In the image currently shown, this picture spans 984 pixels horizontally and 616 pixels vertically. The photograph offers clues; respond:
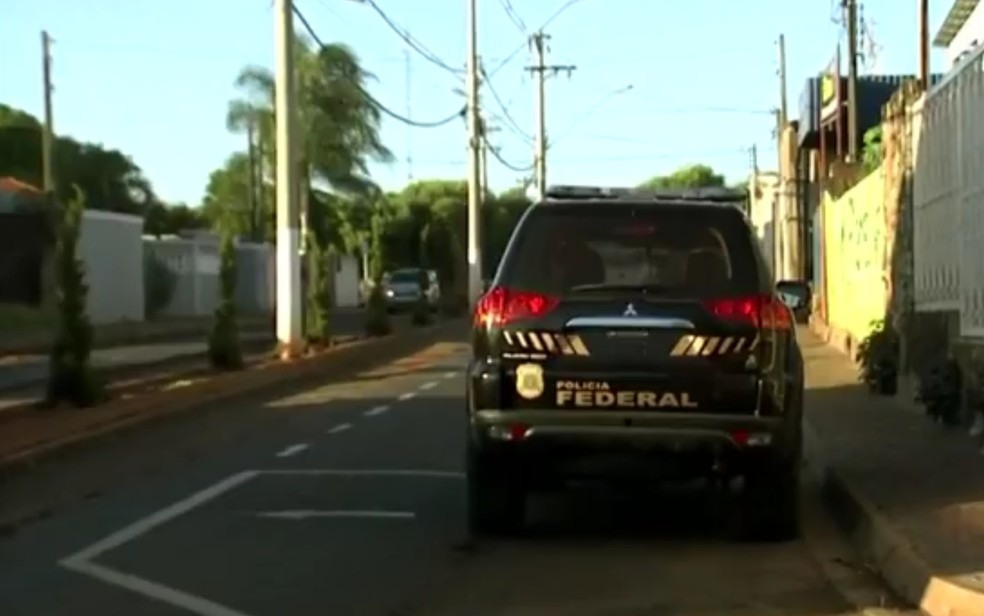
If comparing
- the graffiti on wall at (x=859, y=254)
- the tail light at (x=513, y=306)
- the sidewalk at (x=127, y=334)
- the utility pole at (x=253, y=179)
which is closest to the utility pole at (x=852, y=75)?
the graffiti on wall at (x=859, y=254)

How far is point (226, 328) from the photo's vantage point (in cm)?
3092

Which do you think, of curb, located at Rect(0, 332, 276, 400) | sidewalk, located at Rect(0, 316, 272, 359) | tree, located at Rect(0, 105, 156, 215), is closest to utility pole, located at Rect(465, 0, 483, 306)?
sidewalk, located at Rect(0, 316, 272, 359)

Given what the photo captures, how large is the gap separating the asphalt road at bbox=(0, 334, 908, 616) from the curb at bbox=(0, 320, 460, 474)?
0.29 metres

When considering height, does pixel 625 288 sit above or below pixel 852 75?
below

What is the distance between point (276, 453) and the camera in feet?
60.4

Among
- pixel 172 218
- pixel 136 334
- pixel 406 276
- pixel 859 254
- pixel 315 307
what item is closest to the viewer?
pixel 859 254

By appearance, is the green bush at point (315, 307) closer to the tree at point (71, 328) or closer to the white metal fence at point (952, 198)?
the tree at point (71, 328)

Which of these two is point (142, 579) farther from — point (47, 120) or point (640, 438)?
point (47, 120)

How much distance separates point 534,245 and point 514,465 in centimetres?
135

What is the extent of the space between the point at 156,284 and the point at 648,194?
52.9 metres

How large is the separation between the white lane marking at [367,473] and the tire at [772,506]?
399 centimetres

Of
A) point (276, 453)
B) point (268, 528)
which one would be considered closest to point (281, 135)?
point (276, 453)

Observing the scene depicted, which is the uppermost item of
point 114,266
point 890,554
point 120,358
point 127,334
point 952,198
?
point 952,198

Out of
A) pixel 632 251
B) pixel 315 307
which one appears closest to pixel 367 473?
pixel 632 251
